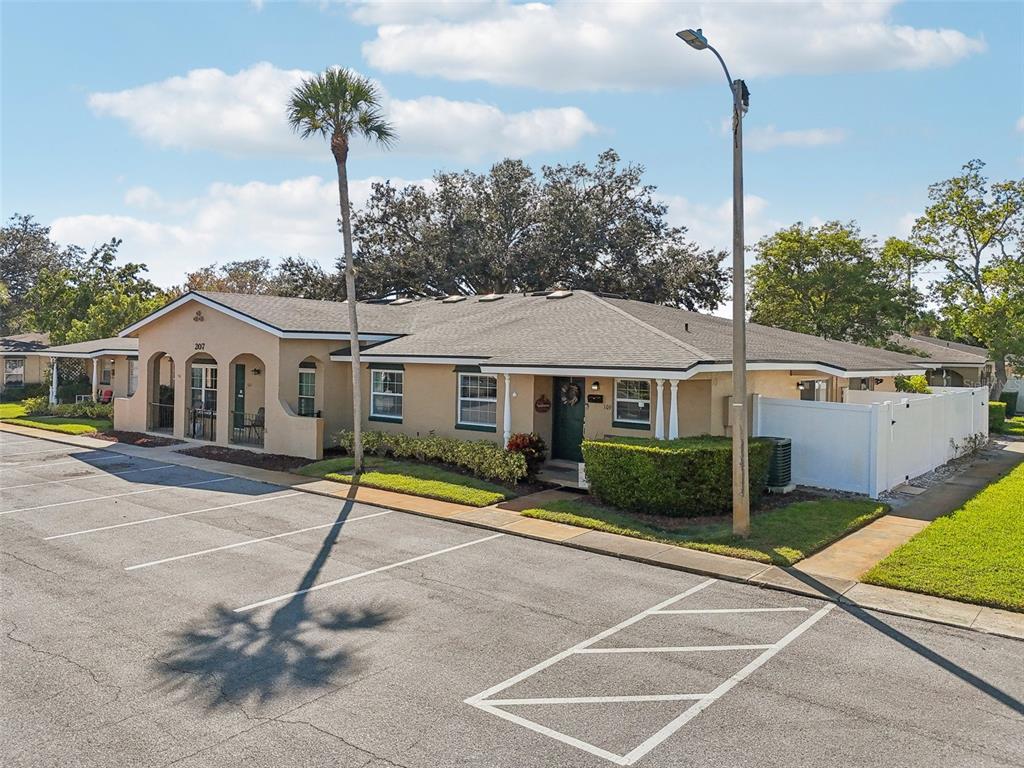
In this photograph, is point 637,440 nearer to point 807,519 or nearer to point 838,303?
point 807,519

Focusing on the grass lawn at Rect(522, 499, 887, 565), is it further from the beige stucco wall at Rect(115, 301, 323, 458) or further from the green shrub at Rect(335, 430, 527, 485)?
the beige stucco wall at Rect(115, 301, 323, 458)

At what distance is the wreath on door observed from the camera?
17.7m

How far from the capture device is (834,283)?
1289 inches

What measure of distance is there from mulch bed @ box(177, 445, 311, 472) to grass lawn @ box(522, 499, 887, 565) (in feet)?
26.6

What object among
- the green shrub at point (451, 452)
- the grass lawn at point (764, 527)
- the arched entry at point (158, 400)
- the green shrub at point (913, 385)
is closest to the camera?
the grass lawn at point (764, 527)

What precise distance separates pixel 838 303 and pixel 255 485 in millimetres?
26828

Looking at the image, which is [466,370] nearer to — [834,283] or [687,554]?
[687,554]

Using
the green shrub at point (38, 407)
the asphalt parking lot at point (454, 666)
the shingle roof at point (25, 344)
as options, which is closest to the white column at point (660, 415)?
the asphalt parking lot at point (454, 666)

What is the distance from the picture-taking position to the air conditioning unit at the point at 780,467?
585 inches

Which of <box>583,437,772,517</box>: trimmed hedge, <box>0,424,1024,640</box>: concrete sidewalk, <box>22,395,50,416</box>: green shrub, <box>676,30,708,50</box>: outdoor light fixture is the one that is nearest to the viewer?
<box>0,424,1024,640</box>: concrete sidewalk

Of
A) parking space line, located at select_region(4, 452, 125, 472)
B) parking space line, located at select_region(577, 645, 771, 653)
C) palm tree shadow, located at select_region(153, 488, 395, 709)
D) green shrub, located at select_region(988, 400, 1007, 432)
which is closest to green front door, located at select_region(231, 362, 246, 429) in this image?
parking space line, located at select_region(4, 452, 125, 472)

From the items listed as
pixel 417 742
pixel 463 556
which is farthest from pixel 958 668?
pixel 463 556

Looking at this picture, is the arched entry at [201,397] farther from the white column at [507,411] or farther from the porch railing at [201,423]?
the white column at [507,411]

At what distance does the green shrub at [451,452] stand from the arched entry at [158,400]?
872cm
